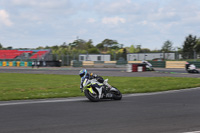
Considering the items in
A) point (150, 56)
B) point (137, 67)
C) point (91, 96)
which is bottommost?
point (91, 96)

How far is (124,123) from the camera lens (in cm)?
755

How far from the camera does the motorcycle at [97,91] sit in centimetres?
1172

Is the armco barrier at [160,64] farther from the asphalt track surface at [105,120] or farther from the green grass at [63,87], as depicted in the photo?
the asphalt track surface at [105,120]

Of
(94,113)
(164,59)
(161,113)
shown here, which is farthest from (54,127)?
(164,59)

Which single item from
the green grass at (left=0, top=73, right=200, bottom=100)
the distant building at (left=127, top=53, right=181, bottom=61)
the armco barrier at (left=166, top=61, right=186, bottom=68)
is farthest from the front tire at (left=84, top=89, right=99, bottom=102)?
the distant building at (left=127, top=53, right=181, bottom=61)

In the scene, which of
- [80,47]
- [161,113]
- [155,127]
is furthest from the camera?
[80,47]

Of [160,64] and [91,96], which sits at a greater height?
[160,64]

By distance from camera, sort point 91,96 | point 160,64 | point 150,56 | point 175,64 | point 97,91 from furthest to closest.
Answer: point 150,56
point 160,64
point 175,64
point 97,91
point 91,96

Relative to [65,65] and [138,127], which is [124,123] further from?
[65,65]

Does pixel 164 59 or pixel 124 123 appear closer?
pixel 124 123

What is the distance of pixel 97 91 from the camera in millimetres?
12008

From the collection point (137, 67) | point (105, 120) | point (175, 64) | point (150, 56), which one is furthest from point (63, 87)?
point (150, 56)

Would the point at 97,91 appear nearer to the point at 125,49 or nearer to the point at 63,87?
the point at 63,87

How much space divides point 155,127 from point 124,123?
83cm
